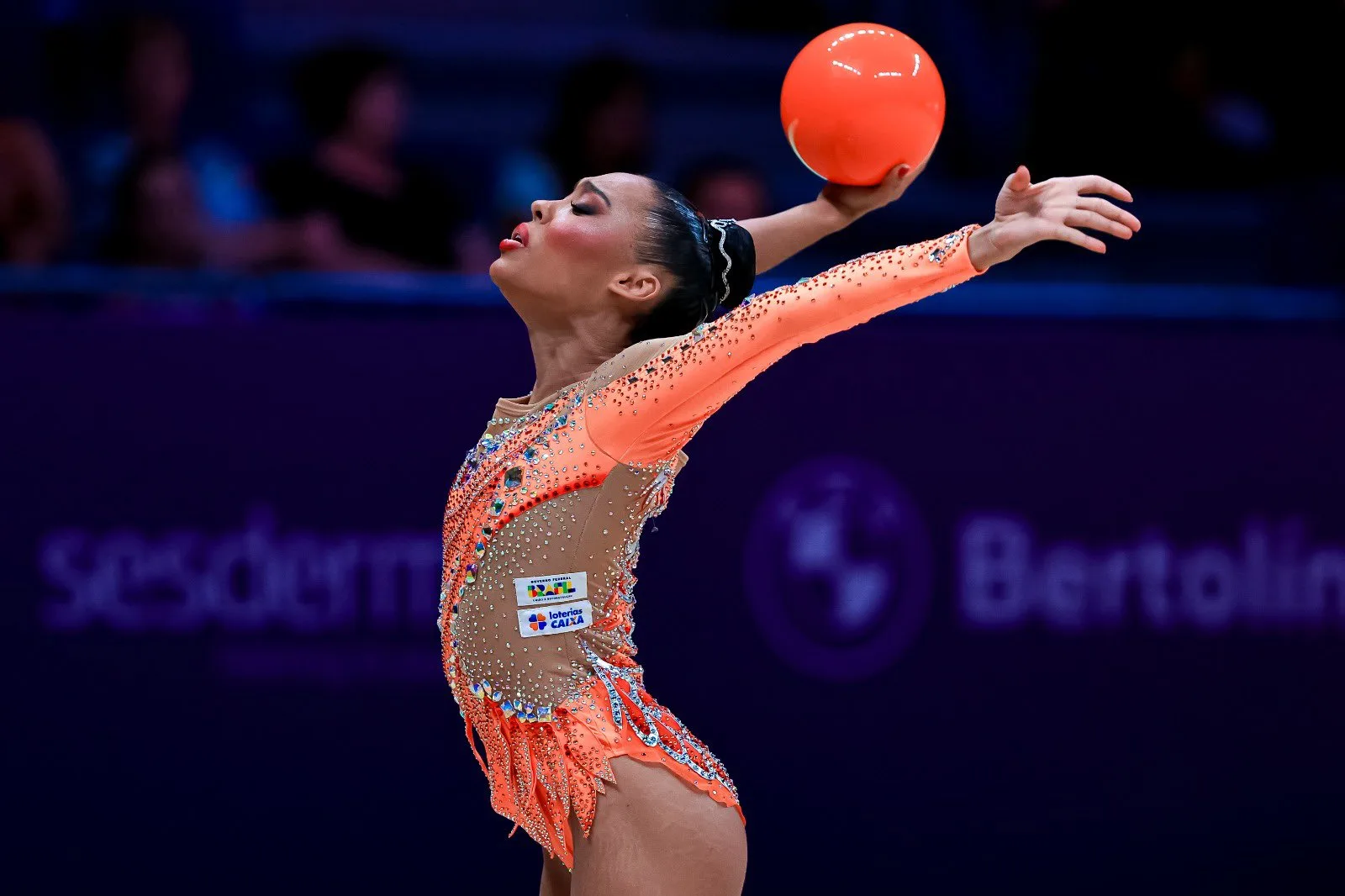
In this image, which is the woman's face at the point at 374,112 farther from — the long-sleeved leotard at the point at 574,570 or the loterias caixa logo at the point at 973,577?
the long-sleeved leotard at the point at 574,570

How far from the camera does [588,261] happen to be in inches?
109

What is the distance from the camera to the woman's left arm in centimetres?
289

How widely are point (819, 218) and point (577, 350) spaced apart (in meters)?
0.51

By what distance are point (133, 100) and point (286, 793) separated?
2262 millimetres

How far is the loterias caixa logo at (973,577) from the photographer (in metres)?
4.38

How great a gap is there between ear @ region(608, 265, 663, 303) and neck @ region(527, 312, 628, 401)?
0.06 m

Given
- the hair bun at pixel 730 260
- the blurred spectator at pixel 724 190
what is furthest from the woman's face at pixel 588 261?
the blurred spectator at pixel 724 190

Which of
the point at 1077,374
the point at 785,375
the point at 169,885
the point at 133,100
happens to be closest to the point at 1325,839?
the point at 1077,374

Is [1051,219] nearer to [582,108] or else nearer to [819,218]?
[819,218]

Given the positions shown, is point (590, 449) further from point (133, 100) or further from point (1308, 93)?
point (1308, 93)

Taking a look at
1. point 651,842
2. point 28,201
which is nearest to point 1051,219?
point 651,842

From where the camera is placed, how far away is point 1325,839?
14.7ft

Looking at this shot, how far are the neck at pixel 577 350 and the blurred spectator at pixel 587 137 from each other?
2.46 metres

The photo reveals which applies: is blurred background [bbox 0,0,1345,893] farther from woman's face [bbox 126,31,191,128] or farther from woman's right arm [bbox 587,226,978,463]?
woman's right arm [bbox 587,226,978,463]
